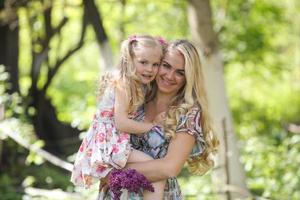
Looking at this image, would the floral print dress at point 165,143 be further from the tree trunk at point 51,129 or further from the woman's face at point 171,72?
the tree trunk at point 51,129

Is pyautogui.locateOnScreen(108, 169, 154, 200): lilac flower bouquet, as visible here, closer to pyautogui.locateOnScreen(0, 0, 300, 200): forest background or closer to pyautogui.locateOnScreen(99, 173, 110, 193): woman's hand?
pyautogui.locateOnScreen(99, 173, 110, 193): woman's hand

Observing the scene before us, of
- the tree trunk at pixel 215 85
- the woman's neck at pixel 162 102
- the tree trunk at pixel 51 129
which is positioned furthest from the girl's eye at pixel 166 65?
the tree trunk at pixel 51 129

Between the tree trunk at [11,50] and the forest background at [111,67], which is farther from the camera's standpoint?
the tree trunk at [11,50]

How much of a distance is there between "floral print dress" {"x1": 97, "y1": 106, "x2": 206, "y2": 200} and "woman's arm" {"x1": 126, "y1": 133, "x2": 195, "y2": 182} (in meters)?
0.04

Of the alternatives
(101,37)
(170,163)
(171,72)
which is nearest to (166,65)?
(171,72)

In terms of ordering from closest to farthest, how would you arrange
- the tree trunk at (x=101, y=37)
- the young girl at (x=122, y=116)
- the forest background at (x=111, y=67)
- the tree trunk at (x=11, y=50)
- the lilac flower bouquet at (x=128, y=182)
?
the lilac flower bouquet at (x=128, y=182) → the young girl at (x=122, y=116) → the forest background at (x=111, y=67) → the tree trunk at (x=101, y=37) → the tree trunk at (x=11, y=50)

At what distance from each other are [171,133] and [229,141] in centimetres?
350

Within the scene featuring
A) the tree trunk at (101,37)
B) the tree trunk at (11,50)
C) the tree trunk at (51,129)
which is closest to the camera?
the tree trunk at (101,37)

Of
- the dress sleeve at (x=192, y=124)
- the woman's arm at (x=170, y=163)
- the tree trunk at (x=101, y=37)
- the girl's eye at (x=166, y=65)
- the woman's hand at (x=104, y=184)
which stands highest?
the tree trunk at (x=101, y=37)

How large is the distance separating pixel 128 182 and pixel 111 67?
3973 millimetres

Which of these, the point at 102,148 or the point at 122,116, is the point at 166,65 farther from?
the point at 102,148

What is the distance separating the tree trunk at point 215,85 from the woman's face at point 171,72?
→ 3064 millimetres

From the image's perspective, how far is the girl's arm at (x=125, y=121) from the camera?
10.9 feet

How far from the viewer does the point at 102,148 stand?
3.36 metres
